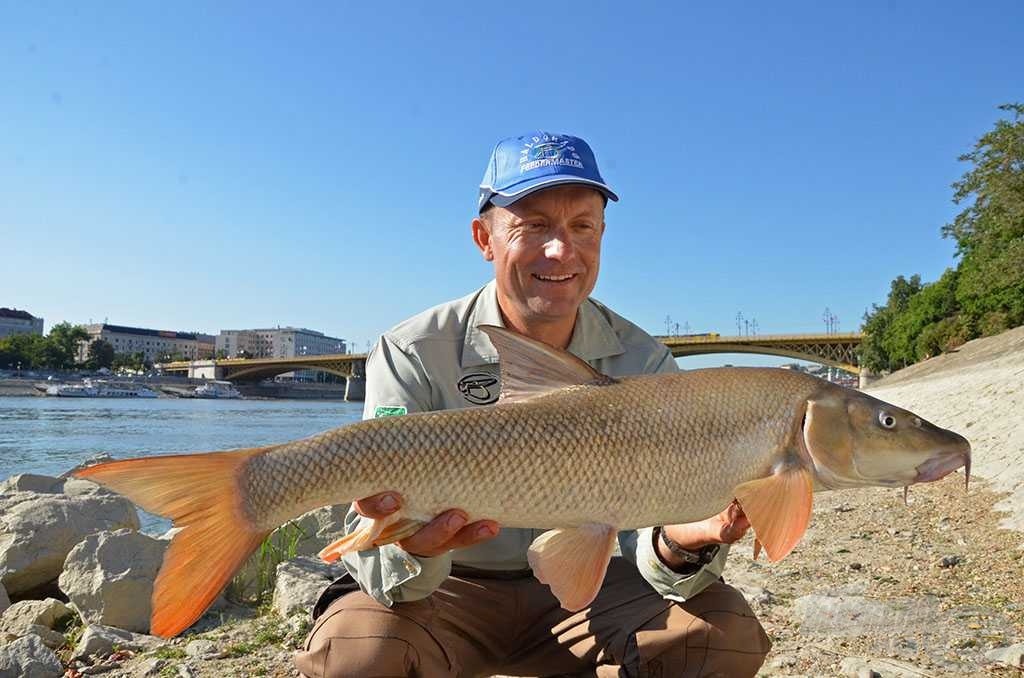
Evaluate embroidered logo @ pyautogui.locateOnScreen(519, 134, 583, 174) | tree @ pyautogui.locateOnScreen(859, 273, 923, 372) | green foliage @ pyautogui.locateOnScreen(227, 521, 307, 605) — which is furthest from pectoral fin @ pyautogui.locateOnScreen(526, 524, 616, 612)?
tree @ pyautogui.locateOnScreen(859, 273, 923, 372)

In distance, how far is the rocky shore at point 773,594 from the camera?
4.16 m

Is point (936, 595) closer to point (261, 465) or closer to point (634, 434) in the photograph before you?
point (634, 434)

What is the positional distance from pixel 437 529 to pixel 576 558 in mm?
483

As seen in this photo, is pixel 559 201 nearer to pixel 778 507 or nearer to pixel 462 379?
pixel 462 379

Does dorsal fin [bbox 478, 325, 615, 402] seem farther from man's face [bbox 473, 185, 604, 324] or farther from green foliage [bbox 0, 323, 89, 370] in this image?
green foliage [bbox 0, 323, 89, 370]

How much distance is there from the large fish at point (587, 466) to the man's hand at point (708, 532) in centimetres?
19

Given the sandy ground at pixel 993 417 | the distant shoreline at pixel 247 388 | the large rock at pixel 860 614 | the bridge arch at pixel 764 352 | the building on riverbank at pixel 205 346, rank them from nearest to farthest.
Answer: the large rock at pixel 860 614 → the sandy ground at pixel 993 417 → the bridge arch at pixel 764 352 → the distant shoreline at pixel 247 388 → the building on riverbank at pixel 205 346

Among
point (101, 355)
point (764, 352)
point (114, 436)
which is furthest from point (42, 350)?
point (764, 352)


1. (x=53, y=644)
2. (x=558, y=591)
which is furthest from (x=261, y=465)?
(x=53, y=644)

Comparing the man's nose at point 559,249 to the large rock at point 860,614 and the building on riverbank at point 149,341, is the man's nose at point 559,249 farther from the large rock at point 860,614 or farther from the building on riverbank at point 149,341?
the building on riverbank at point 149,341

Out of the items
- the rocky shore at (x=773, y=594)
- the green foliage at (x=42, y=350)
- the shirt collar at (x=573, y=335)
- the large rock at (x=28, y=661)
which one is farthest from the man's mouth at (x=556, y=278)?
the green foliage at (x=42, y=350)

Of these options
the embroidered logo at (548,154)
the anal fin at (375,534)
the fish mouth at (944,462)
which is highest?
the embroidered logo at (548,154)

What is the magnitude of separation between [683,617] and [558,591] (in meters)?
0.77

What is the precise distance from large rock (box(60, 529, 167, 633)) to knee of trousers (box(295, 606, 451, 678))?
9.21 ft
